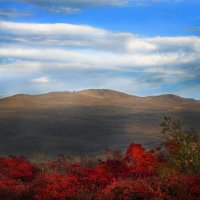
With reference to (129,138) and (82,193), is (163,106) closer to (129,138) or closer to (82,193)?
(129,138)

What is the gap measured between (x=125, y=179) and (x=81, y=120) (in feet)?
222

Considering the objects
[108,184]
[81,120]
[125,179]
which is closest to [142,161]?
[125,179]

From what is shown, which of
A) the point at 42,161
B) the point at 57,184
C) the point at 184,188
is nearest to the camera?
the point at 184,188

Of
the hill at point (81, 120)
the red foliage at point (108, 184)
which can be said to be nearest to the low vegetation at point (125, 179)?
the red foliage at point (108, 184)

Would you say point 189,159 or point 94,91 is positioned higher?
point 94,91

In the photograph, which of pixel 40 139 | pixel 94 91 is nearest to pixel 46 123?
pixel 40 139

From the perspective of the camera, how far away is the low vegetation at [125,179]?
12211mm

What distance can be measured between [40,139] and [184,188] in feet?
171

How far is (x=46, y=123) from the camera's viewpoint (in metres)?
76.8

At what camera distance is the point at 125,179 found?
15.1 metres

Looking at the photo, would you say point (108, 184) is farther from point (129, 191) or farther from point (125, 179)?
point (129, 191)

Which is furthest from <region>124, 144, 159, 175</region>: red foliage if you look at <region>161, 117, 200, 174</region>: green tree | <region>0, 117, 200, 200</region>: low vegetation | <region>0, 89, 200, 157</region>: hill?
<region>0, 89, 200, 157</region>: hill

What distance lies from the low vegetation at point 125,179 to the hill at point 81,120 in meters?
33.8

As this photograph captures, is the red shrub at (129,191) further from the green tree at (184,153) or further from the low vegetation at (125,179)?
the green tree at (184,153)
